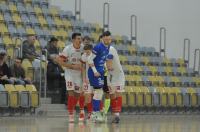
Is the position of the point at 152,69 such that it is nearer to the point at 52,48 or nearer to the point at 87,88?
the point at 52,48

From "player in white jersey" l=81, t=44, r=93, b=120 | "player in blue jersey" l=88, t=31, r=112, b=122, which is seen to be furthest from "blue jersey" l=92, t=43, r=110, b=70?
"player in white jersey" l=81, t=44, r=93, b=120

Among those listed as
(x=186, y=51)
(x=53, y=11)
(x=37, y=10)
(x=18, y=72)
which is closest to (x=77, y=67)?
(x=18, y=72)

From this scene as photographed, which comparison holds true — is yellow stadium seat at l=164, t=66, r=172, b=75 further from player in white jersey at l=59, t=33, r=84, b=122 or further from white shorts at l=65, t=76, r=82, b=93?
white shorts at l=65, t=76, r=82, b=93

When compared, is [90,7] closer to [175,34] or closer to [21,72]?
[175,34]

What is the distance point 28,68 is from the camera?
637 inches

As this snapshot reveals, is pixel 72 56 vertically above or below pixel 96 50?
below

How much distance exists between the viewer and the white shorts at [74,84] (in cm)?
1212

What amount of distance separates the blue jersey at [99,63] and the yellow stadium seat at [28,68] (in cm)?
455

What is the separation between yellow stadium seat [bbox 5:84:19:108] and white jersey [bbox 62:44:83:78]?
9.57ft

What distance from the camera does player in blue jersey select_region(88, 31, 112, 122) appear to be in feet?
38.7

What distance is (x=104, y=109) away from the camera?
12883mm

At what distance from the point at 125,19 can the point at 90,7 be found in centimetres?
141

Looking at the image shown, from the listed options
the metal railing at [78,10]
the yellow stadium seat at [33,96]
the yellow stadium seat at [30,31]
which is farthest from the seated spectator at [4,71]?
the metal railing at [78,10]

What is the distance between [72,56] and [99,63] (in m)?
0.71
